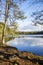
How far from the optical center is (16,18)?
Answer: 2573cm

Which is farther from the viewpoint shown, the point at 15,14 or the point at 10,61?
the point at 15,14

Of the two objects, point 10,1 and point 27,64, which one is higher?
point 10,1

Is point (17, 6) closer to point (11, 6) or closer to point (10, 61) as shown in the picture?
point (11, 6)

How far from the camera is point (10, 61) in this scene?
40.5 feet

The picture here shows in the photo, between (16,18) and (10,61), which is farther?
(16,18)

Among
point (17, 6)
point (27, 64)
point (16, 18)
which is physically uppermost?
point (17, 6)

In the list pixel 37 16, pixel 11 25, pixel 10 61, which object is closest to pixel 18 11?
pixel 11 25

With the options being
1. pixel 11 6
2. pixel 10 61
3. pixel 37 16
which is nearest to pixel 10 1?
pixel 11 6

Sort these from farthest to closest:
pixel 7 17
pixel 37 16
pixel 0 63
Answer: pixel 7 17
pixel 37 16
pixel 0 63

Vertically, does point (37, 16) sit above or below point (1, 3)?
below

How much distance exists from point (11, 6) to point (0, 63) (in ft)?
49.0

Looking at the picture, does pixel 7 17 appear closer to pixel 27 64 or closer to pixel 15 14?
pixel 15 14

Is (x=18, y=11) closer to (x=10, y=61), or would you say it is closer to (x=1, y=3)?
(x=1, y=3)

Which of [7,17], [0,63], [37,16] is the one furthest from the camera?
[7,17]
